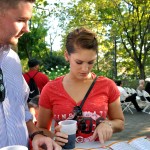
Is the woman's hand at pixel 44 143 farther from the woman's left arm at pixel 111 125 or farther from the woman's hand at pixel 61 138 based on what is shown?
the woman's left arm at pixel 111 125

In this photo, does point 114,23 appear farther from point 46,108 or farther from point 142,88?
point 46,108

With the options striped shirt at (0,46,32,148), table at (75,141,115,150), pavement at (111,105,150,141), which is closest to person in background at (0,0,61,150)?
striped shirt at (0,46,32,148)

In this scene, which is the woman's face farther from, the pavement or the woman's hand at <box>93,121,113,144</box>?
the pavement

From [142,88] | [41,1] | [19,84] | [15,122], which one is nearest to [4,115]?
[15,122]

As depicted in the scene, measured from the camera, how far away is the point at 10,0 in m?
1.54

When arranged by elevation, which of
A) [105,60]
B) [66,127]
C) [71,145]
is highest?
[66,127]

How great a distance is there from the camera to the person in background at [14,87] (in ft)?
5.09

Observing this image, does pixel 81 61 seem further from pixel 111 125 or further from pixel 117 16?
pixel 117 16

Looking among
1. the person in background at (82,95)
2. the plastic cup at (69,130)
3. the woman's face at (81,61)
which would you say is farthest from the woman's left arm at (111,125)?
the woman's face at (81,61)

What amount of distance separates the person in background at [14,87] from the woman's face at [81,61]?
51cm

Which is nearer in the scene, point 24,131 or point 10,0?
point 10,0

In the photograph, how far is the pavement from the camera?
303 inches

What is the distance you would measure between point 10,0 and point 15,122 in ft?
2.28

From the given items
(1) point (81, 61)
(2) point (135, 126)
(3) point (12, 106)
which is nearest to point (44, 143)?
(3) point (12, 106)
